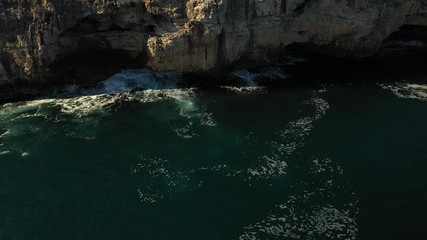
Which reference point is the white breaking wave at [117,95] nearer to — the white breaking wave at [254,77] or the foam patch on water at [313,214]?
the white breaking wave at [254,77]

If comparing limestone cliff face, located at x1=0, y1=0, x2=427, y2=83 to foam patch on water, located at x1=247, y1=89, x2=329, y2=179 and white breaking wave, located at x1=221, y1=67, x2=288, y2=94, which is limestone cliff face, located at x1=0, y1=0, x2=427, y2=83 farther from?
foam patch on water, located at x1=247, y1=89, x2=329, y2=179

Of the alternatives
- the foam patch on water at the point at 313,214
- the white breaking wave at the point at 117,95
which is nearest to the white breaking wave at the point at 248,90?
the white breaking wave at the point at 117,95

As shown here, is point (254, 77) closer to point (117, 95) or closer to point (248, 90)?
point (248, 90)

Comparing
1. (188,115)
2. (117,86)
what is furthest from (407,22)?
(117,86)

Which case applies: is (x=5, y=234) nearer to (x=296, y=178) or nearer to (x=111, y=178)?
(x=111, y=178)

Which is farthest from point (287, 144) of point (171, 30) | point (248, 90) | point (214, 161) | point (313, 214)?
point (171, 30)
